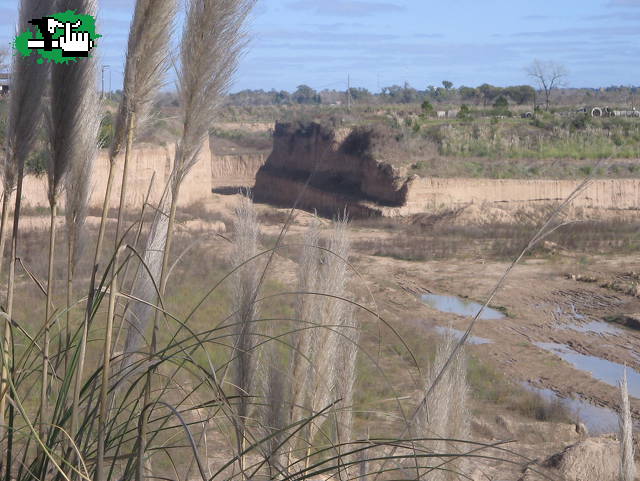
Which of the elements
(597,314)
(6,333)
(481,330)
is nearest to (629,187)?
(597,314)

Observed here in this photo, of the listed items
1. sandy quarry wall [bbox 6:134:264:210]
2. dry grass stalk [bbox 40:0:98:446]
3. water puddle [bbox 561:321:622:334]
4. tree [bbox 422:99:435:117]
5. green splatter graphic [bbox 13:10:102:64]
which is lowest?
water puddle [bbox 561:321:622:334]

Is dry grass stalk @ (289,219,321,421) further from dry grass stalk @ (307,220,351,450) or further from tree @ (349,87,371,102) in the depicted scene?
tree @ (349,87,371,102)

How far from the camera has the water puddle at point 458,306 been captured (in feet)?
52.6

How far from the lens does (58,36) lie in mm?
1857

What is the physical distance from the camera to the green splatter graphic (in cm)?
184

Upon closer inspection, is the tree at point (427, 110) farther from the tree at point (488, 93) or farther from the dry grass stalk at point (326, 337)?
the dry grass stalk at point (326, 337)

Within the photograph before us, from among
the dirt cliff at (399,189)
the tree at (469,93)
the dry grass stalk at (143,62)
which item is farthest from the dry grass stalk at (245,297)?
the tree at (469,93)

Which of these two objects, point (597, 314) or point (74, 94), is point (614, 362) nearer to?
point (597, 314)

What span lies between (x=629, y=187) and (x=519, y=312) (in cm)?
1670

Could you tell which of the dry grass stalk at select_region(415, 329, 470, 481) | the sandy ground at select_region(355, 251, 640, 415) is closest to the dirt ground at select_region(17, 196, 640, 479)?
the sandy ground at select_region(355, 251, 640, 415)

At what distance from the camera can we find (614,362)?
42.1ft

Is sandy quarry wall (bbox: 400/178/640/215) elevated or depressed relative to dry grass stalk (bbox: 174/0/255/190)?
depressed

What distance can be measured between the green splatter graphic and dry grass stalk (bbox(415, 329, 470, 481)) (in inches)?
49.3

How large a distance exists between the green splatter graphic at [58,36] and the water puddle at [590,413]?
8.85 m
